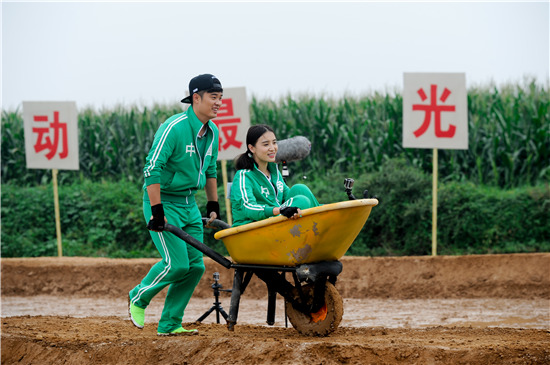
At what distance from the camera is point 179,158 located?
5781mm

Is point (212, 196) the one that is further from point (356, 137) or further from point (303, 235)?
point (356, 137)

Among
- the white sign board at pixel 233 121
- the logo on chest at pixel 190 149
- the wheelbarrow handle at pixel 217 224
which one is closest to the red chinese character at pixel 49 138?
the white sign board at pixel 233 121

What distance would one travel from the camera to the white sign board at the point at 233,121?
12312 mm

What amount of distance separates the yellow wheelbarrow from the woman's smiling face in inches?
23.6

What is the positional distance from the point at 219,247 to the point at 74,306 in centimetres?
389

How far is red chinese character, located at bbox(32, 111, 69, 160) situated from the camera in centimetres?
1353

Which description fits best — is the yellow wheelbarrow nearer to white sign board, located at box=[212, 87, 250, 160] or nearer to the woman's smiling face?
the woman's smiling face

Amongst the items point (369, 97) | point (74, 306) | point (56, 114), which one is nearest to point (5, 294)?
point (74, 306)

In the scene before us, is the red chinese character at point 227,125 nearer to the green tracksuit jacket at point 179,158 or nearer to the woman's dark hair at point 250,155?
the green tracksuit jacket at point 179,158

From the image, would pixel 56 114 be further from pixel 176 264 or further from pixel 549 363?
pixel 549 363

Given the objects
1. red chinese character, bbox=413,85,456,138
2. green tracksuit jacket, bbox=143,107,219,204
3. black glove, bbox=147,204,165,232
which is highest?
red chinese character, bbox=413,85,456,138

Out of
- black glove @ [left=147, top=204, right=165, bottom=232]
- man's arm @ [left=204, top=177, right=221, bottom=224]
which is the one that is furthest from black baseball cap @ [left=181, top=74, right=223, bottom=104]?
black glove @ [left=147, top=204, right=165, bottom=232]

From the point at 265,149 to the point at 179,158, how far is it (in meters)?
0.63

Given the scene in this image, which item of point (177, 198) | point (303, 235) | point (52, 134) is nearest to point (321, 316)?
point (303, 235)
